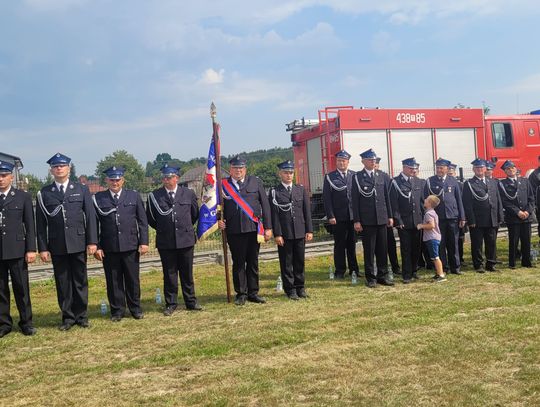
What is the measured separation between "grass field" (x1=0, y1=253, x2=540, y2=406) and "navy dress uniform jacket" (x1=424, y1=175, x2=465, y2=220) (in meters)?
1.78

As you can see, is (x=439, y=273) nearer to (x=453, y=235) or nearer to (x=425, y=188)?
(x=453, y=235)

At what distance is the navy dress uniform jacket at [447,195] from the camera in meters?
8.89

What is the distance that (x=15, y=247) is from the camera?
20.5 ft

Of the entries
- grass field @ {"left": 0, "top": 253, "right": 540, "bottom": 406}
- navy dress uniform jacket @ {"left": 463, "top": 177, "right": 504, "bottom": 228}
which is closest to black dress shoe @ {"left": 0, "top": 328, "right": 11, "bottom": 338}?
grass field @ {"left": 0, "top": 253, "right": 540, "bottom": 406}

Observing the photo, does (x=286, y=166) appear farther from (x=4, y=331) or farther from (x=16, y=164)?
(x=16, y=164)

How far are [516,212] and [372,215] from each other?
9.67 ft

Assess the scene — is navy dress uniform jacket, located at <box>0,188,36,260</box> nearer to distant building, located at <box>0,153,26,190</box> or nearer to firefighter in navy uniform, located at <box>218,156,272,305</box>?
firefighter in navy uniform, located at <box>218,156,272,305</box>

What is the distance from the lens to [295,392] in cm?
388

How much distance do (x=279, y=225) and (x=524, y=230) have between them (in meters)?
4.63

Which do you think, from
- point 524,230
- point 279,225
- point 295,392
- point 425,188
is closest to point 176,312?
point 279,225

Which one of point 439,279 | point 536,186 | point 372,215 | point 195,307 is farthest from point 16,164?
point 536,186

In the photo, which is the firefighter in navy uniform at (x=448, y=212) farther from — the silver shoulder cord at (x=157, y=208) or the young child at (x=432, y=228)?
the silver shoulder cord at (x=157, y=208)

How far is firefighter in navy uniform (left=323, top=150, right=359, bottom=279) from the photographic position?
8.88 metres

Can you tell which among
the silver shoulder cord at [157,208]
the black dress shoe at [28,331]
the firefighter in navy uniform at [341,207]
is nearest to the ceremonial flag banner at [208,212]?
the silver shoulder cord at [157,208]
